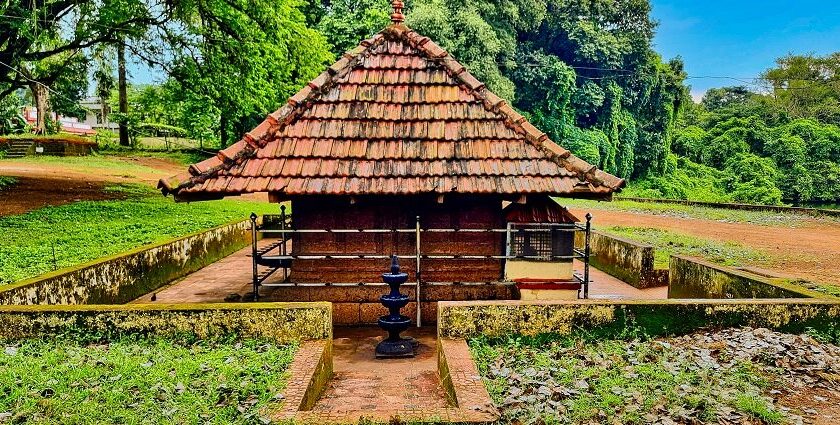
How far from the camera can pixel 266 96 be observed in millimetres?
18344

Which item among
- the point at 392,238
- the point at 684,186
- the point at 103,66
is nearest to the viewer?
the point at 392,238

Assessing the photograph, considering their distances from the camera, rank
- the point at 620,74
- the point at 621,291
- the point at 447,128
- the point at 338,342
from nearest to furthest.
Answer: the point at 338,342
the point at 447,128
the point at 621,291
the point at 620,74

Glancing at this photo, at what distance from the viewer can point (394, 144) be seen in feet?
26.4

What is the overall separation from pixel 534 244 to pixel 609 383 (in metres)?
3.22

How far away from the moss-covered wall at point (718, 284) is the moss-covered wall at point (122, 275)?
930 cm

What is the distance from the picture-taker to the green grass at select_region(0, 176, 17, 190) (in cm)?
2000

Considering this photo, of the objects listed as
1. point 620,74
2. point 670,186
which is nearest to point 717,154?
point 670,186

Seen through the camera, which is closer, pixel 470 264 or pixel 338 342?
pixel 338 342

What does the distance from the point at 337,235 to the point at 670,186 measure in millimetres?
40911

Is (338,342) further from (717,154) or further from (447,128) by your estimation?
(717,154)

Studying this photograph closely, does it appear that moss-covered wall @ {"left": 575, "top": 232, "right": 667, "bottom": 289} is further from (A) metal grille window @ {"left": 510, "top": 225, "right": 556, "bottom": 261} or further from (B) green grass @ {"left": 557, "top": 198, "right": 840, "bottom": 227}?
(B) green grass @ {"left": 557, "top": 198, "right": 840, "bottom": 227}

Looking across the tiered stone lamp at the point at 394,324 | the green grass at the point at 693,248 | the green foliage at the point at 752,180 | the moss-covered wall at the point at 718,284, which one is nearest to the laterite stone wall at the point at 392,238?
the tiered stone lamp at the point at 394,324

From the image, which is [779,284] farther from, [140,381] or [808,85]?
[808,85]

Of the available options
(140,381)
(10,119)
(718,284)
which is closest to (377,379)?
(140,381)
